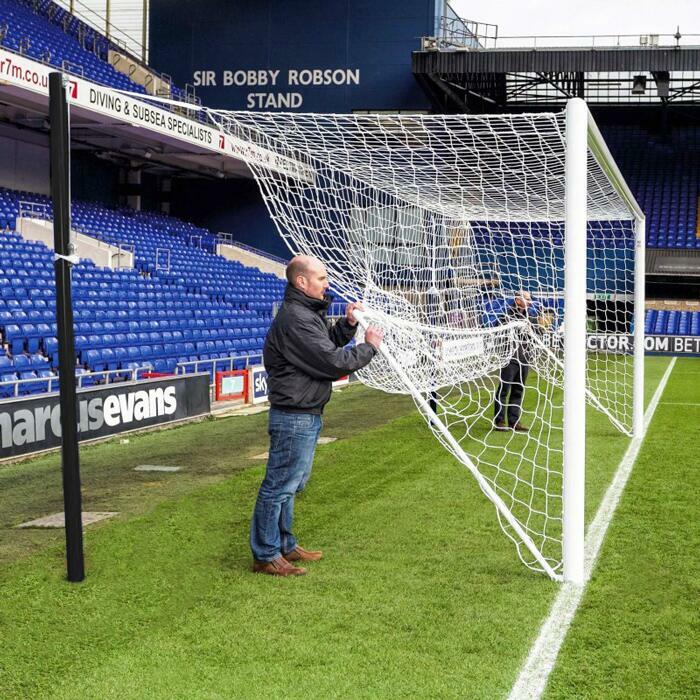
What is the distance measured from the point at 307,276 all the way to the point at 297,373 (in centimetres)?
53

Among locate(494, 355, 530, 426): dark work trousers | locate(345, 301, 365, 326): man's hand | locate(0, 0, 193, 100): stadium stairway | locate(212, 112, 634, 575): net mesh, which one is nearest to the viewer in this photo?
locate(345, 301, 365, 326): man's hand

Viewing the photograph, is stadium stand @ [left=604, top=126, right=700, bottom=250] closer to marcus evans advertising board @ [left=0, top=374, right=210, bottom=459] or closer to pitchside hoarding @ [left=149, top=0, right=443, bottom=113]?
pitchside hoarding @ [left=149, top=0, right=443, bottom=113]

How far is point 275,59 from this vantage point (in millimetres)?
31281

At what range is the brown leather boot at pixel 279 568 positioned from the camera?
17.2 ft

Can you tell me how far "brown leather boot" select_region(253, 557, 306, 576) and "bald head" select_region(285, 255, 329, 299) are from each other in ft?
4.91

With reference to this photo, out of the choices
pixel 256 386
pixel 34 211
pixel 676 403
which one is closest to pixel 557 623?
pixel 256 386

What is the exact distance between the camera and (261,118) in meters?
6.95

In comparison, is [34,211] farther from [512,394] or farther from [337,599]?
[337,599]

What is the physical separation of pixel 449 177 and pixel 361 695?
18.4 feet

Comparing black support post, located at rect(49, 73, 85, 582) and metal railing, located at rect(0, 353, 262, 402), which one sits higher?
black support post, located at rect(49, 73, 85, 582)

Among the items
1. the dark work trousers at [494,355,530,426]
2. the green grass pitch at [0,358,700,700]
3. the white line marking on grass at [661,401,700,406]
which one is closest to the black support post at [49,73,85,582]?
the green grass pitch at [0,358,700,700]

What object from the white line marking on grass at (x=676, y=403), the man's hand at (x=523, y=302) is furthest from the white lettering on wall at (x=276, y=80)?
the man's hand at (x=523, y=302)

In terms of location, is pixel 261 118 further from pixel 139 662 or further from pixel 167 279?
pixel 167 279

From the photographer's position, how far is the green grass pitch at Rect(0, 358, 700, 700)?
150 inches
